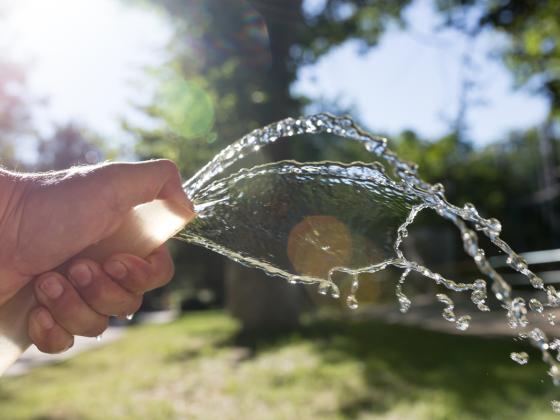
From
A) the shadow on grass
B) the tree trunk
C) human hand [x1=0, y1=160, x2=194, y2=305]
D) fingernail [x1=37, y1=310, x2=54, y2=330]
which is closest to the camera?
human hand [x1=0, y1=160, x2=194, y2=305]

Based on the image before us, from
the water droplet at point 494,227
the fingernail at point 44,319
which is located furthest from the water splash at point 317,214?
the fingernail at point 44,319

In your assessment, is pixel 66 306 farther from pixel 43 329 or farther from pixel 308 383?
pixel 308 383

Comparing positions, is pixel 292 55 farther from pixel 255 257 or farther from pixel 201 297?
pixel 201 297

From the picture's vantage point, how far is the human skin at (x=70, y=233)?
1.37 m

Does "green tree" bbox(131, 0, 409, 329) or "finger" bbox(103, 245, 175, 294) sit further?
"green tree" bbox(131, 0, 409, 329)

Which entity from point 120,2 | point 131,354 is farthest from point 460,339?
point 120,2

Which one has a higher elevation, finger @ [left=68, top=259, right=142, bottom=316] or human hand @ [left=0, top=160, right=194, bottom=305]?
human hand @ [left=0, top=160, right=194, bottom=305]

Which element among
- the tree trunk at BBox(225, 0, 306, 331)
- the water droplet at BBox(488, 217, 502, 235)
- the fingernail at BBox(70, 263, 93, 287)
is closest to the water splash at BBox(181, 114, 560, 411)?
the water droplet at BBox(488, 217, 502, 235)

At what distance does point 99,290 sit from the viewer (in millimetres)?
1476

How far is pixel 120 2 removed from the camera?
11398mm

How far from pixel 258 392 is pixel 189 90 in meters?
7.07

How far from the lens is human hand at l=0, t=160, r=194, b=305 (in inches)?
53.7

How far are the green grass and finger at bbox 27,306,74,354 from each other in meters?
3.03

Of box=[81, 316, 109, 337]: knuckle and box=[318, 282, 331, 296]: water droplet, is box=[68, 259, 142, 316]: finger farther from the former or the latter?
box=[318, 282, 331, 296]: water droplet
